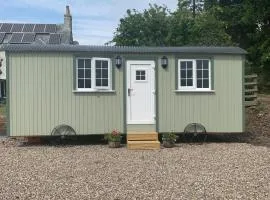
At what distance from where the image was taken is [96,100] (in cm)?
1330

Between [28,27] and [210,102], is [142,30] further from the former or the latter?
[210,102]

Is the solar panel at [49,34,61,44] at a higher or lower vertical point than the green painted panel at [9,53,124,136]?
higher

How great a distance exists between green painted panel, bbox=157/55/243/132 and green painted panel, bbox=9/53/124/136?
1436 mm

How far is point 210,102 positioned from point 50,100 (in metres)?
4.38

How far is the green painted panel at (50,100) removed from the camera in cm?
1302

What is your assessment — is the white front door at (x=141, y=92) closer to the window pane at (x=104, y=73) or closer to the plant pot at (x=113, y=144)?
the window pane at (x=104, y=73)

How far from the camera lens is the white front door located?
1347 centimetres

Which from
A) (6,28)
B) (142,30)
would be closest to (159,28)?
(142,30)

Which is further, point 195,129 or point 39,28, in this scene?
point 39,28

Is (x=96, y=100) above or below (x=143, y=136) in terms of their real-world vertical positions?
above

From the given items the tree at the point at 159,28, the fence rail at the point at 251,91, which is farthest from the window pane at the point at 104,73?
the tree at the point at 159,28

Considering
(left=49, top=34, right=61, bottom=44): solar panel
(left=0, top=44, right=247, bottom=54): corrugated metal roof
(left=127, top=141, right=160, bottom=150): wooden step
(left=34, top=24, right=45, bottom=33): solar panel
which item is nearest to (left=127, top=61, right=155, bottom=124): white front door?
(left=0, top=44, right=247, bottom=54): corrugated metal roof

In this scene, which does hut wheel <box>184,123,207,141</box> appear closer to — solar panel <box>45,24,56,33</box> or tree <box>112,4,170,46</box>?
tree <box>112,4,170,46</box>

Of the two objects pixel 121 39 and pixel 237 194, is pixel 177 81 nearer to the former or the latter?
pixel 237 194
